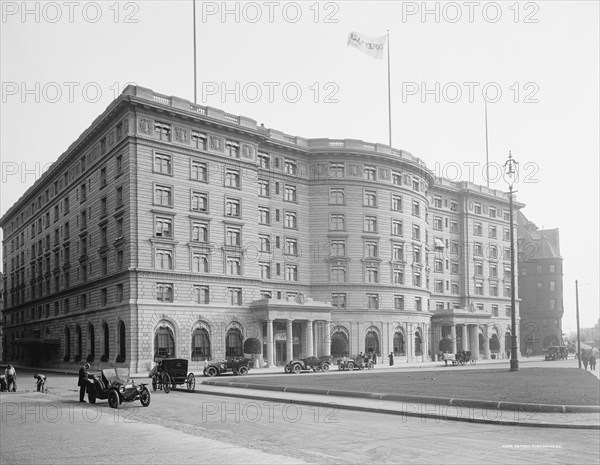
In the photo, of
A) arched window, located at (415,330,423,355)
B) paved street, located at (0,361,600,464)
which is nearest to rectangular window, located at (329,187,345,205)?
arched window, located at (415,330,423,355)

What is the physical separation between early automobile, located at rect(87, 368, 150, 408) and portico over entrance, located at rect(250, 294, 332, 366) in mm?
40372

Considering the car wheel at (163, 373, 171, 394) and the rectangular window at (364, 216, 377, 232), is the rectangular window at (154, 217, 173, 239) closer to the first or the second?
the rectangular window at (364, 216, 377, 232)

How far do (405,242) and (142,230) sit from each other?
3477cm

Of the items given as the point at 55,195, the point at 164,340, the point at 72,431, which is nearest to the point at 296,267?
the point at 164,340

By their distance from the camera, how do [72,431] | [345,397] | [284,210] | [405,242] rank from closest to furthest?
[72,431] < [345,397] < [284,210] < [405,242]

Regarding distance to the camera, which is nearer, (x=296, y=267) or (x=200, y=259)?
(x=200, y=259)

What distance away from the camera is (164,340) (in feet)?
203

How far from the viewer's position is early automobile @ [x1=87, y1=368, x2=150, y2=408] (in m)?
25.3

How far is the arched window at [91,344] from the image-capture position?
2652 inches

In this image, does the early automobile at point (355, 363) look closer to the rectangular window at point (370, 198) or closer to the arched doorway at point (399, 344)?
the arched doorway at point (399, 344)

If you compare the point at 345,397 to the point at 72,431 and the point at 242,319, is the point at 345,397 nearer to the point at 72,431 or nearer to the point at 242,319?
the point at 72,431

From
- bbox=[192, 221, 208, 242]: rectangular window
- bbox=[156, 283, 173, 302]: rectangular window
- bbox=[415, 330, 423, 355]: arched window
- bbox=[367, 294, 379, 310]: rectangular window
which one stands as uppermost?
bbox=[192, 221, 208, 242]: rectangular window

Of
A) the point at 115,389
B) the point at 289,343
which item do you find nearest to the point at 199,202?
the point at 289,343

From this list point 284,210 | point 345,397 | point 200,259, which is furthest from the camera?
point 284,210
